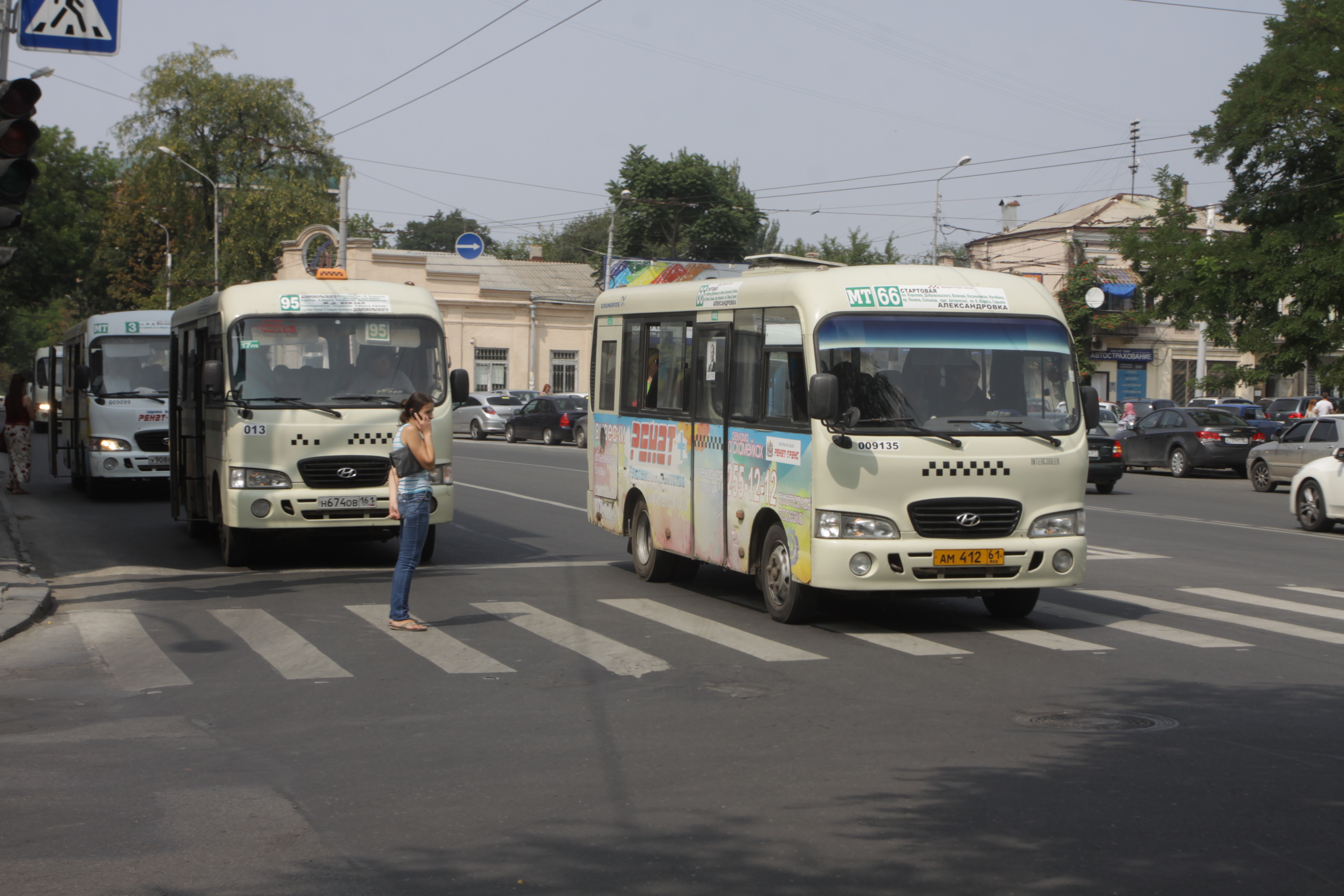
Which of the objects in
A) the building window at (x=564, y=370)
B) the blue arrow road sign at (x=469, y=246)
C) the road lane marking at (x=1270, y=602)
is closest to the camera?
the road lane marking at (x=1270, y=602)

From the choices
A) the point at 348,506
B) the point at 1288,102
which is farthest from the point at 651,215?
the point at 348,506

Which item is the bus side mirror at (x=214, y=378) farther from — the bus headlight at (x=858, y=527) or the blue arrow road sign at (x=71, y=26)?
the bus headlight at (x=858, y=527)

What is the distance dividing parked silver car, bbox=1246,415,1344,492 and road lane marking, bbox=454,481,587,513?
1227cm

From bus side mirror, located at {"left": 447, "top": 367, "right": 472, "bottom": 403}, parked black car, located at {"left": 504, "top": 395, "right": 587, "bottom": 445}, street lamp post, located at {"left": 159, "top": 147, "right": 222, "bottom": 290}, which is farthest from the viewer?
street lamp post, located at {"left": 159, "top": 147, "right": 222, "bottom": 290}

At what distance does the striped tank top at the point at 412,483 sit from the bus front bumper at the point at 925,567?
112 inches

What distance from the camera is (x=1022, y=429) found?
10070 millimetres

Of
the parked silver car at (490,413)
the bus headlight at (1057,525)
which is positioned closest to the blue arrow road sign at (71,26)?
the bus headlight at (1057,525)

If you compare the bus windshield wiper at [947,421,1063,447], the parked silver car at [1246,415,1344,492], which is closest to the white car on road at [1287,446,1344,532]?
the parked silver car at [1246,415,1344,492]

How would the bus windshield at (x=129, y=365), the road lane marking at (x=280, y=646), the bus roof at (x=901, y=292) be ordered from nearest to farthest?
the road lane marking at (x=280, y=646) < the bus roof at (x=901, y=292) < the bus windshield at (x=129, y=365)

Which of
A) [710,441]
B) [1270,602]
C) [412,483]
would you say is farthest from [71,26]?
[1270,602]

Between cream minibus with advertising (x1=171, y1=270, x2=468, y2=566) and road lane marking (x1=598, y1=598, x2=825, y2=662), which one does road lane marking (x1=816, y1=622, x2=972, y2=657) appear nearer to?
road lane marking (x1=598, y1=598, x2=825, y2=662)

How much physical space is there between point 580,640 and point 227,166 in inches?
2316

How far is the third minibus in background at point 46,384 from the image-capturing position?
2848 cm

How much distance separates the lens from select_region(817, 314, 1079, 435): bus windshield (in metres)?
9.99
